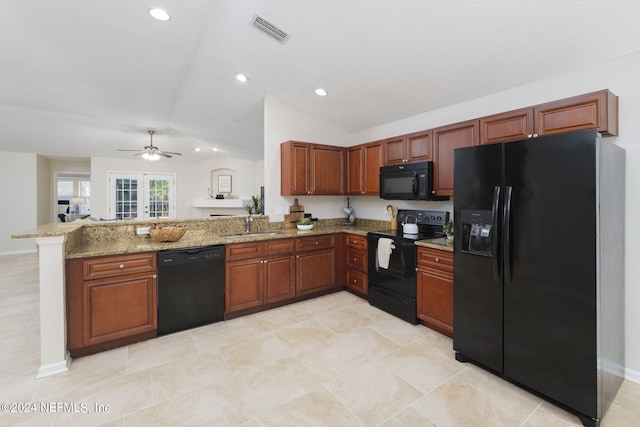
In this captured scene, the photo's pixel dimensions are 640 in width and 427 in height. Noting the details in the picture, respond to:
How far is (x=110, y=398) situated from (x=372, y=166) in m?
3.49

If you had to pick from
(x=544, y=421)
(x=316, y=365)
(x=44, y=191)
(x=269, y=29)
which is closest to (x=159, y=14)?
(x=269, y=29)

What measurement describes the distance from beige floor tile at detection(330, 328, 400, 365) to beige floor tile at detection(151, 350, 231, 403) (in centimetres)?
101

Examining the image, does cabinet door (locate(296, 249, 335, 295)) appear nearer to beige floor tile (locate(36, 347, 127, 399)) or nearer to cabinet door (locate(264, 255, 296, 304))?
cabinet door (locate(264, 255, 296, 304))

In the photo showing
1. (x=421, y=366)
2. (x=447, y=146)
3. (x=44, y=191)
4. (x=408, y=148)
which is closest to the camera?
(x=421, y=366)

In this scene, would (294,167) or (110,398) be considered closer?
(110,398)

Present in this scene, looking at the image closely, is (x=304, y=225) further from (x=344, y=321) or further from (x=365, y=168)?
(x=344, y=321)

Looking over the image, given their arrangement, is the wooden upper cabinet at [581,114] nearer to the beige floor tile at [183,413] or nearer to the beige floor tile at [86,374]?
the beige floor tile at [183,413]

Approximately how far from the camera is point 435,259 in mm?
2758

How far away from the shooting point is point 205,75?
3.59 meters

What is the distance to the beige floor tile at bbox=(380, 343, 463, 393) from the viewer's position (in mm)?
2082

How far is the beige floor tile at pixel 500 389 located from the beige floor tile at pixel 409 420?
0.57 metres

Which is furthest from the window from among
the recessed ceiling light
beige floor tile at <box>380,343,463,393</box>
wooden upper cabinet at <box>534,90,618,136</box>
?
wooden upper cabinet at <box>534,90,618,136</box>

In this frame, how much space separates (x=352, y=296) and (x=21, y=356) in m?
3.34

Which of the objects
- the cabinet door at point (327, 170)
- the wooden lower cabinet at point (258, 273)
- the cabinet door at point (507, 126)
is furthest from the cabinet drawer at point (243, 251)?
the cabinet door at point (507, 126)
